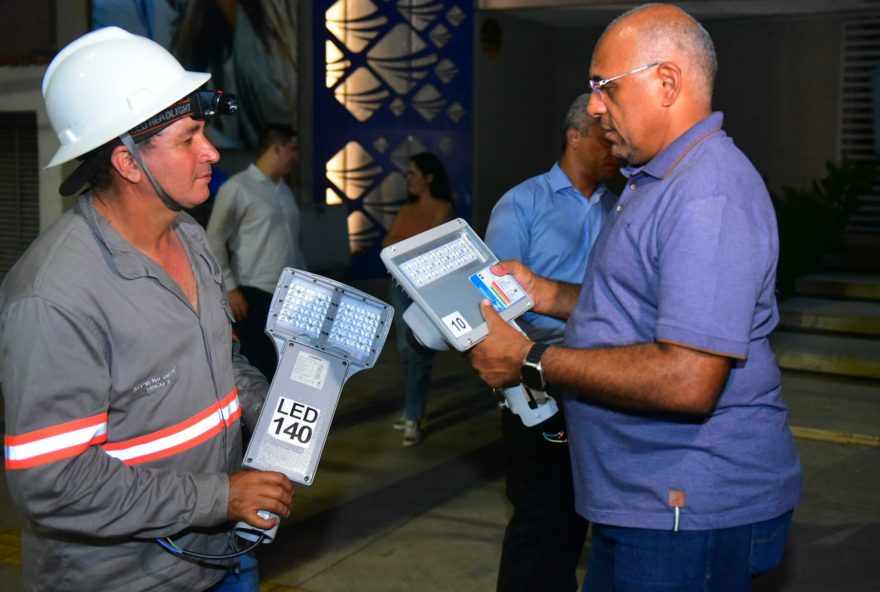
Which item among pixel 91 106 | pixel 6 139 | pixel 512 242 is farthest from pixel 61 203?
pixel 91 106

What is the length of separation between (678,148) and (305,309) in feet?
2.92

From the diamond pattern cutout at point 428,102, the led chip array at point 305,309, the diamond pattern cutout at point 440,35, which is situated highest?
the diamond pattern cutout at point 440,35

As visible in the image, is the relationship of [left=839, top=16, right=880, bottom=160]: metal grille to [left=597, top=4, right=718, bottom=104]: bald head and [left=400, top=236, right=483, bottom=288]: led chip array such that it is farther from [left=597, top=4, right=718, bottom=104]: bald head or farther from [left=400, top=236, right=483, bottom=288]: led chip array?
[left=597, top=4, right=718, bottom=104]: bald head

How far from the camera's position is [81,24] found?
10.1 m

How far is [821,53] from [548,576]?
10.4 metres

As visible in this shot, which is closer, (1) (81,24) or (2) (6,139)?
(1) (81,24)

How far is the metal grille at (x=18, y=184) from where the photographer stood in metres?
10.7

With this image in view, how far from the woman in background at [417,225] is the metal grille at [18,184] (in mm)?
5440

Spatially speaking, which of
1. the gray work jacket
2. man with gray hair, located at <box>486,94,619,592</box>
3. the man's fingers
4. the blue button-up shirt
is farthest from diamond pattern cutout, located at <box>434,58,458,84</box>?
the gray work jacket

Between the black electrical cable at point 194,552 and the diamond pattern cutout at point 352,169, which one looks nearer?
the black electrical cable at point 194,552

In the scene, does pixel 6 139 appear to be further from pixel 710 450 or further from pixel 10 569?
pixel 710 450

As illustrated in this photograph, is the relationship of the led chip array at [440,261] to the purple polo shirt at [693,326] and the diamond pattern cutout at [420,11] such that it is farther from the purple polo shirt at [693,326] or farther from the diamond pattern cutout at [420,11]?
the diamond pattern cutout at [420,11]

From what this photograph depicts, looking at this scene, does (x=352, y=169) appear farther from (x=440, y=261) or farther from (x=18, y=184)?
(x=440, y=261)

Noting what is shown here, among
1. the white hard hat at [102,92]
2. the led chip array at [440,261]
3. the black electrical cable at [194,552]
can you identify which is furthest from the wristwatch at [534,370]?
the white hard hat at [102,92]
